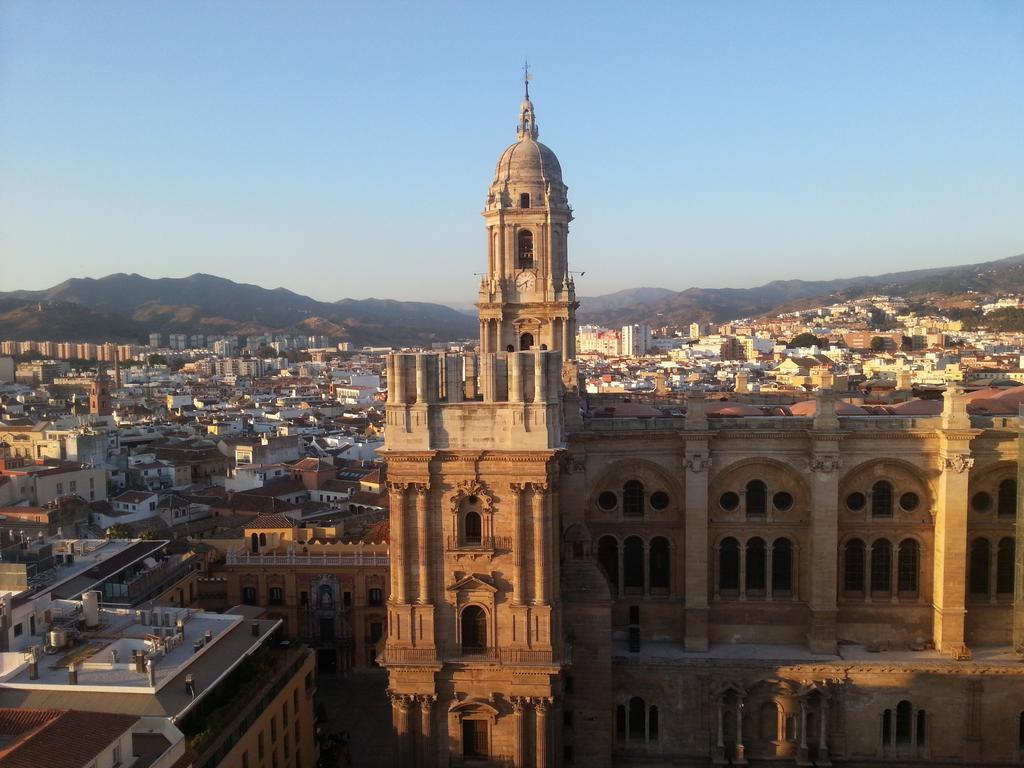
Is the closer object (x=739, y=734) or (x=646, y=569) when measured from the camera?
(x=739, y=734)

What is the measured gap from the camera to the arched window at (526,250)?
3584 cm

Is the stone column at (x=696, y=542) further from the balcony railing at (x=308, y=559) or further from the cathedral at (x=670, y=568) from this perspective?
the balcony railing at (x=308, y=559)

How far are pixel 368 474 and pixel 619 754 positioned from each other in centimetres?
3685

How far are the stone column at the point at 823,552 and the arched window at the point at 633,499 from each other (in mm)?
5950

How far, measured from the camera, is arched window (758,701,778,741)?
104 feet

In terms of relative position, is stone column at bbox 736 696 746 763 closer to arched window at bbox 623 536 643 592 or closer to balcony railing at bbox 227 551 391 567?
arched window at bbox 623 536 643 592

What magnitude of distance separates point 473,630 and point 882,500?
15592mm

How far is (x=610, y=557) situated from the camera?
34.1m

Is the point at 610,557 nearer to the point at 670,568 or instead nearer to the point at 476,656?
the point at 670,568

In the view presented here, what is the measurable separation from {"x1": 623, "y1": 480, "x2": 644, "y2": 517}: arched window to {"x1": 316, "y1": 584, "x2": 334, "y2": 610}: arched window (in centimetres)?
1687

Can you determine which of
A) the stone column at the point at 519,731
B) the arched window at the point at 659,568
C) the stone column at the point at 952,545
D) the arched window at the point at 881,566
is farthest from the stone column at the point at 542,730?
the stone column at the point at 952,545

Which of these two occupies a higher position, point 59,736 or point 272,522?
point 59,736

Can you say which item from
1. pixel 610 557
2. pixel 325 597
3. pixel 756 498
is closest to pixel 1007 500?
pixel 756 498

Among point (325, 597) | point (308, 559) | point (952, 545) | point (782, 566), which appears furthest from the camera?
point (308, 559)
